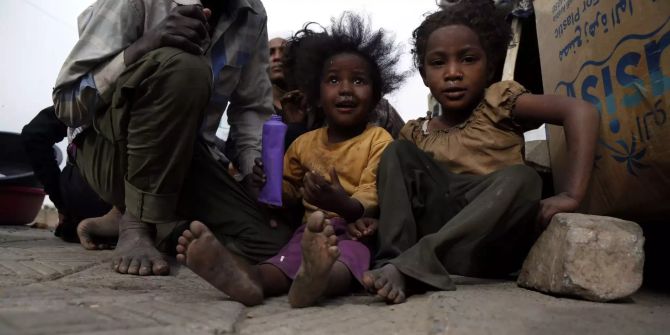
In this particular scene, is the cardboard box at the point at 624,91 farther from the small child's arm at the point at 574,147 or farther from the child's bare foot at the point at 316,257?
the child's bare foot at the point at 316,257

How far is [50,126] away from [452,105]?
7.12 ft

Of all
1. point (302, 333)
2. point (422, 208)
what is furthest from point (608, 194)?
point (302, 333)

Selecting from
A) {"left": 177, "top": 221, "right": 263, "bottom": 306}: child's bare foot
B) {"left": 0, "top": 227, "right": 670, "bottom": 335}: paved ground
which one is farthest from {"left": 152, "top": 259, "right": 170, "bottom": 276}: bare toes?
{"left": 177, "top": 221, "right": 263, "bottom": 306}: child's bare foot

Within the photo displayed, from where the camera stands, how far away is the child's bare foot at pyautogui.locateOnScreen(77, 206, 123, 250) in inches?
90.3

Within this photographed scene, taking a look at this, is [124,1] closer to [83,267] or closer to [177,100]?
[177,100]

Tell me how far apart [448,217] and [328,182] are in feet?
1.37

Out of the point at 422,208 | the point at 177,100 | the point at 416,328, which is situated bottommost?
the point at 416,328

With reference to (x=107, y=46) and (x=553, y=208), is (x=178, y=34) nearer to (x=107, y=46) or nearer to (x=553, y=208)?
(x=107, y=46)

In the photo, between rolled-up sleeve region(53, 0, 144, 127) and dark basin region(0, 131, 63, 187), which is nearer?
rolled-up sleeve region(53, 0, 144, 127)

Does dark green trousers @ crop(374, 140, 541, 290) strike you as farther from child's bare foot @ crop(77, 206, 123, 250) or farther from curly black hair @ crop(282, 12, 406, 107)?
child's bare foot @ crop(77, 206, 123, 250)

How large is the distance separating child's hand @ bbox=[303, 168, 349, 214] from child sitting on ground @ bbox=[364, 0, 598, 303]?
130 millimetres

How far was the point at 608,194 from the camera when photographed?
5.02ft

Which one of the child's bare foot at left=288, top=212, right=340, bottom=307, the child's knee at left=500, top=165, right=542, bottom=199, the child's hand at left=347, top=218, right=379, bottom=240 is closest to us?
the child's bare foot at left=288, top=212, right=340, bottom=307

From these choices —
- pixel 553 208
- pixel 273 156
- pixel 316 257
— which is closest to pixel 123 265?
pixel 273 156
